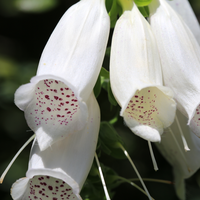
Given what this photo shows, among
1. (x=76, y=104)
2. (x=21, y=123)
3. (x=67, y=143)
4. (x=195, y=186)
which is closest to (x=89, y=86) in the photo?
(x=76, y=104)

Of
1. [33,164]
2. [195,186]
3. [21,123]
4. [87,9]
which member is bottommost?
[195,186]

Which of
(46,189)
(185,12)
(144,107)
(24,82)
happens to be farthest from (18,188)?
(185,12)

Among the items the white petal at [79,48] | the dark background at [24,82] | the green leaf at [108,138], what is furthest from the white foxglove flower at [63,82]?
the dark background at [24,82]

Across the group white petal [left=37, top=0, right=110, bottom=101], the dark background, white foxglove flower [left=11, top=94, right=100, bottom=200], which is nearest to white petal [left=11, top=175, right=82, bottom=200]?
white foxglove flower [left=11, top=94, right=100, bottom=200]

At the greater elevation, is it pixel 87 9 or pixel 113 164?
pixel 87 9

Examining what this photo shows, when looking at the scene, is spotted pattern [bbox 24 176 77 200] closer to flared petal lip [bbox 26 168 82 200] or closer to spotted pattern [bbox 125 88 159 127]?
flared petal lip [bbox 26 168 82 200]

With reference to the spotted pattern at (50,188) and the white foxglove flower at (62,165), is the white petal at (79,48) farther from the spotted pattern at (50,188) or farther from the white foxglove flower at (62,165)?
the spotted pattern at (50,188)

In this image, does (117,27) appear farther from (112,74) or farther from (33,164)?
(33,164)

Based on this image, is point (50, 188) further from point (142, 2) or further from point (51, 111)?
point (142, 2)
